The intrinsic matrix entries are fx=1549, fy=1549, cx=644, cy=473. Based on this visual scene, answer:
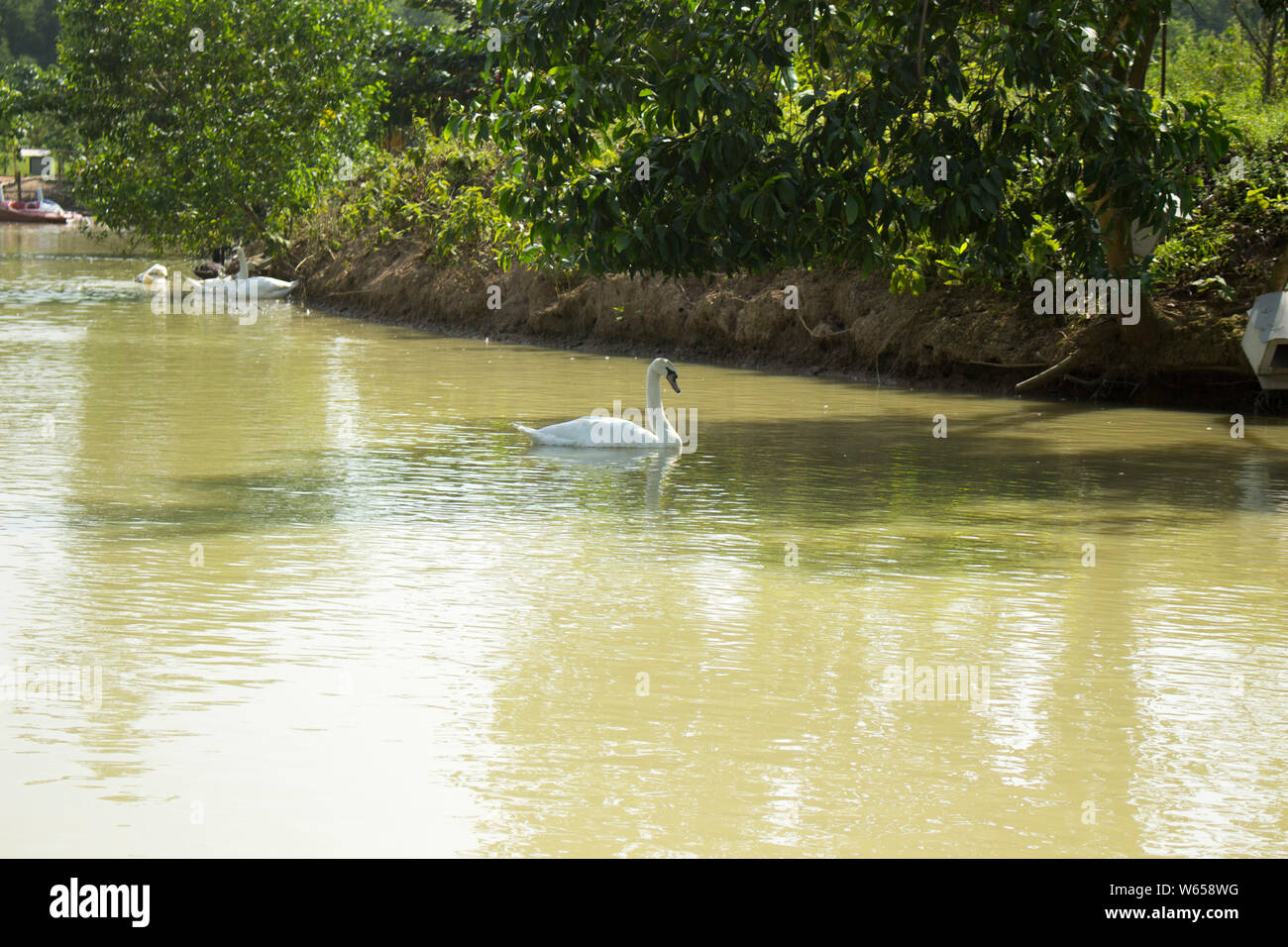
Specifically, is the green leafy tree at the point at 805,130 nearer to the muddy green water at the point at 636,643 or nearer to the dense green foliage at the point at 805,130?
the dense green foliage at the point at 805,130

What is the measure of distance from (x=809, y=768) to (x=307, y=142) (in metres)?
27.3

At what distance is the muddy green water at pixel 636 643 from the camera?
511 cm

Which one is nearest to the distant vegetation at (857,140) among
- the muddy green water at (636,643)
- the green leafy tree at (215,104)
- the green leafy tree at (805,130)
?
the green leafy tree at (805,130)

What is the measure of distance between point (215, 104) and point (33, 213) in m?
47.2

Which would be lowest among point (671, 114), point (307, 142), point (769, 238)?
point (769, 238)

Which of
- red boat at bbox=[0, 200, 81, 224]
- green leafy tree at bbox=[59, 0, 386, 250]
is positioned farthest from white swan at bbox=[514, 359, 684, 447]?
red boat at bbox=[0, 200, 81, 224]

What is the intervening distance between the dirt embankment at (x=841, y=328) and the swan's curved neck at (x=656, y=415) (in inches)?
233

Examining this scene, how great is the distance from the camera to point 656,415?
13.5 metres

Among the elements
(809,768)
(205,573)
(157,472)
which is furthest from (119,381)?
(809,768)

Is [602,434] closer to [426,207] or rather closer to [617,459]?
[617,459]

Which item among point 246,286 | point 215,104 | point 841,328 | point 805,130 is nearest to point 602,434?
point 805,130

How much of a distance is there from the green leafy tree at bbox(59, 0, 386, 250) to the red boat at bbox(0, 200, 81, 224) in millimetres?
43502

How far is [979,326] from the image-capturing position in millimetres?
18625

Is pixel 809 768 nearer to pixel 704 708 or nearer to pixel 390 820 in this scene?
pixel 704 708
